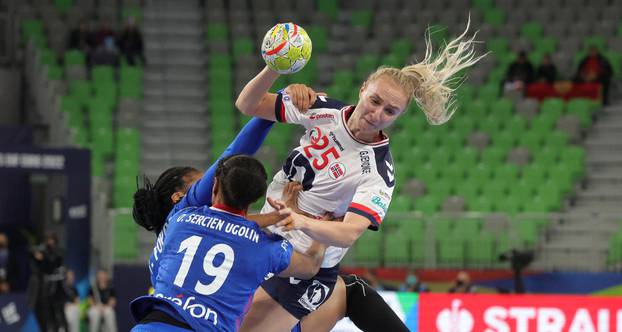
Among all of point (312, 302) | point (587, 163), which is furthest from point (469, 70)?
point (312, 302)

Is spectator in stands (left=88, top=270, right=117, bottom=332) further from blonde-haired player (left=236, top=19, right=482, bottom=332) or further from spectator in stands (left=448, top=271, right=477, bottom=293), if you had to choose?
blonde-haired player (left=236, top=19, right=482, bottom=332)

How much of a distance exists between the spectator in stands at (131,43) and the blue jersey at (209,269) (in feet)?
47.4

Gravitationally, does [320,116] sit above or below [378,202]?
above

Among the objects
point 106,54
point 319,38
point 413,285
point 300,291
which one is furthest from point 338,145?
point 319,38

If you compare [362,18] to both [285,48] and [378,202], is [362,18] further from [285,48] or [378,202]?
[285,48]

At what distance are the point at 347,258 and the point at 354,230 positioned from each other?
930 centimetres

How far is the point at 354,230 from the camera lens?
5.76 metres

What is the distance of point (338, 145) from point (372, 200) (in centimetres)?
41

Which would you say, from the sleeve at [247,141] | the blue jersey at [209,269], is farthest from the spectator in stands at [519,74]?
the blue jersey at [209,269]

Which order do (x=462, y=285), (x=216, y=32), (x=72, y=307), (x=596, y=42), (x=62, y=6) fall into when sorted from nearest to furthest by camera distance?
(x=462, y=285) < (x=72, y=307) < (x=596, y=42) < (x=62, y=6) < (x=216, y=32)

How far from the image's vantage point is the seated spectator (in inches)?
757

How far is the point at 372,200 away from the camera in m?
5.98

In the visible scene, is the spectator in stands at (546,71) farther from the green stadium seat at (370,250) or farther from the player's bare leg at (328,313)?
the player's bare leg at (328,313)

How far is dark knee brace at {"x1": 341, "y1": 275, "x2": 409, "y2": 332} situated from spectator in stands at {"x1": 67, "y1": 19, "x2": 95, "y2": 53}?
43.1 feet
